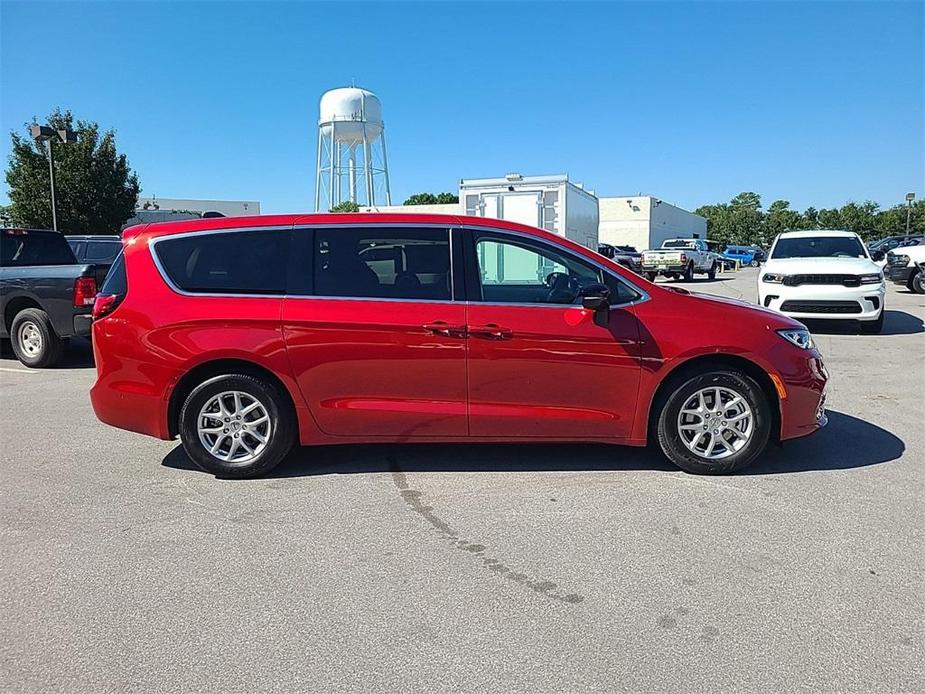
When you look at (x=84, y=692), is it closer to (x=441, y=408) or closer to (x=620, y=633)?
(x=620, y=633)

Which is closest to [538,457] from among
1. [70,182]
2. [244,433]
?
[244,433]

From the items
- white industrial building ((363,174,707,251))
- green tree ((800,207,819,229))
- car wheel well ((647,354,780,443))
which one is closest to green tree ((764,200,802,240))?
green tree ((800,207,819,229))

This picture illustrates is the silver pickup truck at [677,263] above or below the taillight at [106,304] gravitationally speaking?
above

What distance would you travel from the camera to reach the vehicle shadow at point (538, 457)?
4.88 meters

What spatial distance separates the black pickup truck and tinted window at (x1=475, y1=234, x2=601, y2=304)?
6.30 m

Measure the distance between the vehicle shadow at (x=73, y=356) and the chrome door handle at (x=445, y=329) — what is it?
6.73 meters

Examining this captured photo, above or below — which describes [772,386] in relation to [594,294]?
below

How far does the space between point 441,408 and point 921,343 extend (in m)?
9.42

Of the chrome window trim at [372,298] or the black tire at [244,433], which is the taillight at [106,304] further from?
the black tire at [244,433]

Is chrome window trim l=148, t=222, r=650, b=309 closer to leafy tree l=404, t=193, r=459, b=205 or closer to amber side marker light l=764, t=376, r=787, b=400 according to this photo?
amber side marker light l=764, t=376, r=787, b=400

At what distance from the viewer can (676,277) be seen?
27.7 metres

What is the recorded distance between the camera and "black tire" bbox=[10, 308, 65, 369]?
8.98m

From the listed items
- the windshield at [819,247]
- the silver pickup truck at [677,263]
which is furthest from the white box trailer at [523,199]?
the silver pickup truck at [677,263]

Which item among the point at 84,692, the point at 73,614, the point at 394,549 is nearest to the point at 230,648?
the point at 84,692
